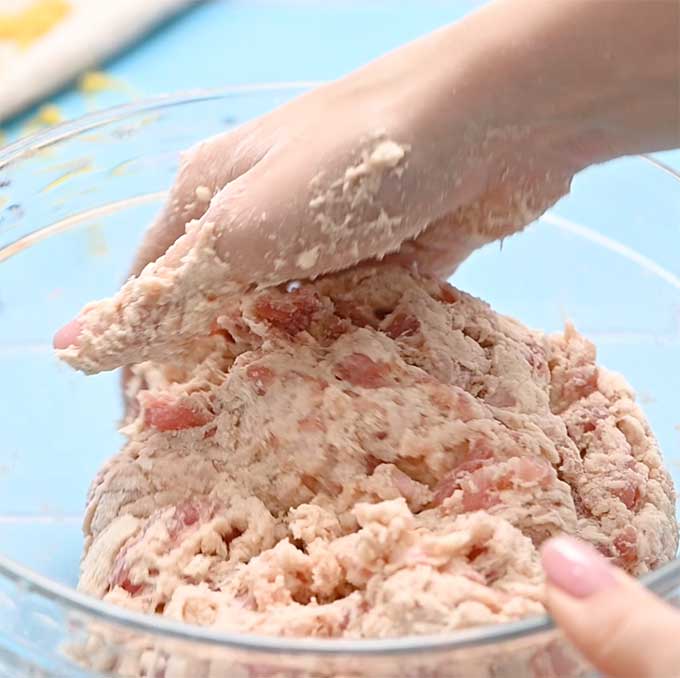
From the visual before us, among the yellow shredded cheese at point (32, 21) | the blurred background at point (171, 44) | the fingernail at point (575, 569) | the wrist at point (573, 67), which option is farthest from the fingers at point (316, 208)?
the yellow shredded cheese at point (32, 21)

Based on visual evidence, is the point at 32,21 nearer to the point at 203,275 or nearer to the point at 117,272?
the point at 117,272

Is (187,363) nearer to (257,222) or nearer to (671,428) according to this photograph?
(257,222)

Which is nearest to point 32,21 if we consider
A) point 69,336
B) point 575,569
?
point 69,336

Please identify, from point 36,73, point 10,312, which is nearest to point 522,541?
point 10,312

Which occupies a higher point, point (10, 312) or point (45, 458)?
point (10, 312)

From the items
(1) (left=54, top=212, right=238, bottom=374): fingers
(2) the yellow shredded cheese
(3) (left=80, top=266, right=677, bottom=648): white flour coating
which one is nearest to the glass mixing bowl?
(3) (left=80, top=266, right=677, bottom=648): white flour coating

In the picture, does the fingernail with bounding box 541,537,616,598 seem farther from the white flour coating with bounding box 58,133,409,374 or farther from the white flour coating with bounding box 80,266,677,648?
the white flour coating with bounding box 58,133,409,374
